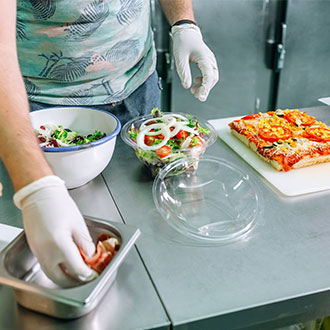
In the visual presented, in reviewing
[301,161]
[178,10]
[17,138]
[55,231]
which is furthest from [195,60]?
[55,231]

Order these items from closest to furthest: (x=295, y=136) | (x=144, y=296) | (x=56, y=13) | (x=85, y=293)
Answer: (x=85, y=293), (x=144, y=296), (x=56, y=13), (x=295, y=136)

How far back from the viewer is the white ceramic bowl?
1118 millimetres

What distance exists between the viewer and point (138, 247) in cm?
100

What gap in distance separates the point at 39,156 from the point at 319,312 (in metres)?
0.67

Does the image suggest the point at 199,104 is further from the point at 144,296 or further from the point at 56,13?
the point at 144,296

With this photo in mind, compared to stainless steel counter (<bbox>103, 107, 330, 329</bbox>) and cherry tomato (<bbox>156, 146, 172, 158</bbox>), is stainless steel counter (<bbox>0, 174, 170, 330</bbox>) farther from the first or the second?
cherry tomato (<bbox>156, 146, 172, 158</bbox>)

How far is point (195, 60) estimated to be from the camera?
59.6 inches

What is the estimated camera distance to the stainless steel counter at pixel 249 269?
2.77 feet

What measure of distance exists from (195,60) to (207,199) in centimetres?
58

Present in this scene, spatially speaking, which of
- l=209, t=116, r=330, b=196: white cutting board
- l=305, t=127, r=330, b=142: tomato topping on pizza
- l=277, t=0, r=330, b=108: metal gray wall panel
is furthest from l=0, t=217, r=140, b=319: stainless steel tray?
l=277, t=0, r=330, b=108: metal gray wall panel

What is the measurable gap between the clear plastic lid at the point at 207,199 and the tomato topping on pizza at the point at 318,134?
0.35 metres

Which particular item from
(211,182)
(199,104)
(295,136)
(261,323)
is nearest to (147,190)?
(211,182)

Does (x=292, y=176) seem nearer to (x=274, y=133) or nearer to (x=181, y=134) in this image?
(x=274, y=133)

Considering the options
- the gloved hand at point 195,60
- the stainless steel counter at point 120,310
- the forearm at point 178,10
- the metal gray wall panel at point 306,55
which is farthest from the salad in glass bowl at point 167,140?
the metal gray wall panel at point 306,55
